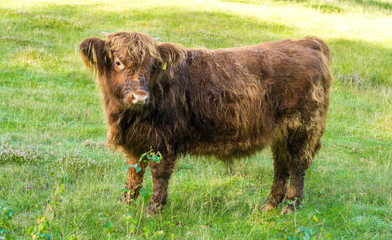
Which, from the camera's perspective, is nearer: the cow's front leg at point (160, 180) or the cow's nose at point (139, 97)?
the cow's nose at point (139, 97)

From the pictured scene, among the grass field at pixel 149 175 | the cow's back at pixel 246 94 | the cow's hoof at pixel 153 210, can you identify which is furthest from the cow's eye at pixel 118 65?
the cow's hoof at pixel 153 210

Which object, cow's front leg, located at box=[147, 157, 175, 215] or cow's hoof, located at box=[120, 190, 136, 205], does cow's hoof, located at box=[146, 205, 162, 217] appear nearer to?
cow's front leg, located at box=[147, 157, 175, 215]

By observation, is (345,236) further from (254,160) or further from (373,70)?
(373,70)

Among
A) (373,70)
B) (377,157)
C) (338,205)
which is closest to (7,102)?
(338,205)

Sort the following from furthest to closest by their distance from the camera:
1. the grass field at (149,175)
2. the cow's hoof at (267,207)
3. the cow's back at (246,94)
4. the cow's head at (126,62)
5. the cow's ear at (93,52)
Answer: the cow's hoof at (267,207), the cow's back at (246,94), the grass field at (149,175), the cow's ear at (93,52), the cow's head at (126,62)

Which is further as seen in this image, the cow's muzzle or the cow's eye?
the cow's eye

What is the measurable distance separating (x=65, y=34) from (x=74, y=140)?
8431mm

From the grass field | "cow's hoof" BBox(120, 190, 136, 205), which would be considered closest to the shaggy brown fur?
"cow's hoof" BBox(120, 190, 136, 205)

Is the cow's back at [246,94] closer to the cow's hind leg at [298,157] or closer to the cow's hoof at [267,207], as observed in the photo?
the cow's hind leg at [298,157]

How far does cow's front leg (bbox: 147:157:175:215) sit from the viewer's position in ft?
15.8

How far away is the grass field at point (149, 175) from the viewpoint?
459cm

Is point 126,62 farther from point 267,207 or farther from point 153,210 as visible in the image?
point 267,207

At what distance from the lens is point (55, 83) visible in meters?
10.3

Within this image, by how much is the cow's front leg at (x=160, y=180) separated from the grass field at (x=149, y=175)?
6.0 inches
